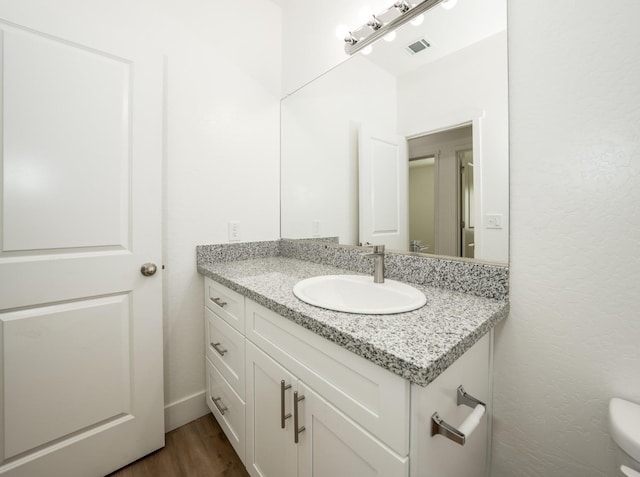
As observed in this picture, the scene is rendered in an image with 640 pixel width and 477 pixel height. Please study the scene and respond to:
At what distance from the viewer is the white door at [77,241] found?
38.6 inches

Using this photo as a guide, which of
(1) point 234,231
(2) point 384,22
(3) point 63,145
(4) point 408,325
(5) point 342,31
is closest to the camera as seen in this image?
(4) point 408,325

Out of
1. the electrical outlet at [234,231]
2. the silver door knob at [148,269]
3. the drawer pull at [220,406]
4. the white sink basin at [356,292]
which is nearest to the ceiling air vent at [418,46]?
Result: the white sink basin at [356,292]

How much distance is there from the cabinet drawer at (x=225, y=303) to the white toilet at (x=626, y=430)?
3.59ft

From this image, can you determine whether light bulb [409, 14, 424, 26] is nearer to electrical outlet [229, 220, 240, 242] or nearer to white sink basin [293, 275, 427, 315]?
white sink basin [293, 275, 427, 315]

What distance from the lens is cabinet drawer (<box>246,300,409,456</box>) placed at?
1.81ft

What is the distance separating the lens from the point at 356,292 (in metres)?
1.13

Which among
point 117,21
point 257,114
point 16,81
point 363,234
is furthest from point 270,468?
point 117,21

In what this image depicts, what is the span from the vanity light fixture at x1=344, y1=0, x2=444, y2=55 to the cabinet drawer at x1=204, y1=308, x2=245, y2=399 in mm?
1430

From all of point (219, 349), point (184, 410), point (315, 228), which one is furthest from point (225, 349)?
point (315, 228)

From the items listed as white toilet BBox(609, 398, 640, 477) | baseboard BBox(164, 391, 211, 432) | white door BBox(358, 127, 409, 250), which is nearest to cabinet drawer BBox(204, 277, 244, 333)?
baseboard BBox(164, 391, 211, 432)

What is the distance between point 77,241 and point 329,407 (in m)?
1.13

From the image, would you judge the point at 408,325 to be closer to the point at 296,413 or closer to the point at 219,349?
the point at 296,413

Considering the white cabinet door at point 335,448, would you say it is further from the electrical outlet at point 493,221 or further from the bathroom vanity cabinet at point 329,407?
the electrical outlet at point 493,221

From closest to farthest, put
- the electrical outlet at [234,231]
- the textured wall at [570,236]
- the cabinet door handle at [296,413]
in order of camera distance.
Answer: the textured wall at [570,236] < the cabinet door handle at [296,413] < the electrical outlet at [234,231]
